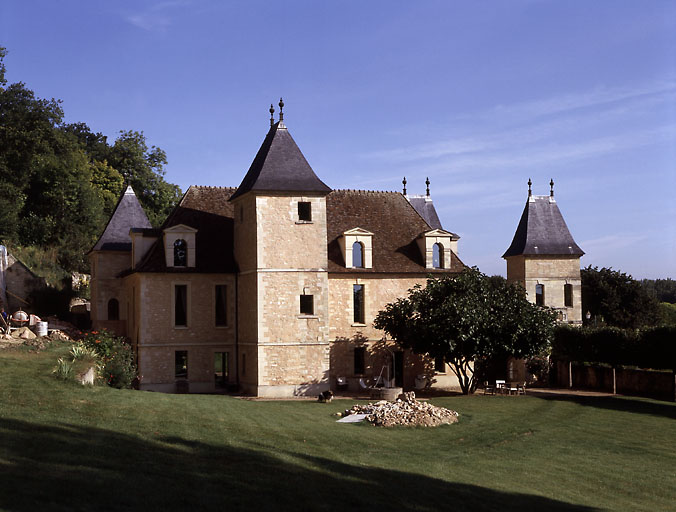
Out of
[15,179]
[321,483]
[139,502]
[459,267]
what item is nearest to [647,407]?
[459,267]

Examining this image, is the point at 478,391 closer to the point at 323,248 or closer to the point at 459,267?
the point at 459,267

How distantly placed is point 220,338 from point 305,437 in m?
18.2

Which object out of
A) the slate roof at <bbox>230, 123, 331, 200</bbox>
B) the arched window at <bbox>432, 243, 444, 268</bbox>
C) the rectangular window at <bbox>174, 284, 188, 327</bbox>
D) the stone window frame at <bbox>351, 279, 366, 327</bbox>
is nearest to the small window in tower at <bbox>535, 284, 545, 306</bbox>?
the arched window at <bbox>432, 243, 444, 268</bbox>

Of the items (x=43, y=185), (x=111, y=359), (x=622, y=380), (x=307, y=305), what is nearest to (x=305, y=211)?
(x=307, y=305)

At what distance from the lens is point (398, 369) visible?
128 feet

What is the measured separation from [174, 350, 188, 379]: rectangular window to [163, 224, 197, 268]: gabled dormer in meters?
4.22

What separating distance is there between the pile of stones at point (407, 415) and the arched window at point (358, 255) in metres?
13.2

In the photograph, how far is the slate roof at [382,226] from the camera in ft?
129

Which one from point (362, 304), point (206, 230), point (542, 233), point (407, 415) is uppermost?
point (542, 233)

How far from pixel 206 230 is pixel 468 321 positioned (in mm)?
14232

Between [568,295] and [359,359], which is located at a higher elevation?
[568,295]

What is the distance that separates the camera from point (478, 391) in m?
38.6

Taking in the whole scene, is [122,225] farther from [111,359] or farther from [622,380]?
[622,380]

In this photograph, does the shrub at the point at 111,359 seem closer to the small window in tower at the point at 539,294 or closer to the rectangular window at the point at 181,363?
the rectangular window at the point at 181,363
